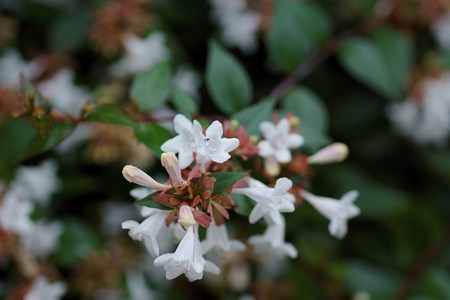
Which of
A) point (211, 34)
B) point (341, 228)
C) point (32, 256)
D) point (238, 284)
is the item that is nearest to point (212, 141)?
point (341, 228)

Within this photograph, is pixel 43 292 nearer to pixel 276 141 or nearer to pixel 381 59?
pixel 276 141

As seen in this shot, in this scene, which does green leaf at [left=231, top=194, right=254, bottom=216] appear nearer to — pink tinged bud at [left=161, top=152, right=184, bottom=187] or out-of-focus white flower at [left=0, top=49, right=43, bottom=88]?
pink tinged bud at [left=161, top=152, right=184, bottom=187]

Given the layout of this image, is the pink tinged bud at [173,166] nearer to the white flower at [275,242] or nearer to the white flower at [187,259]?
the white flower at [187,259]

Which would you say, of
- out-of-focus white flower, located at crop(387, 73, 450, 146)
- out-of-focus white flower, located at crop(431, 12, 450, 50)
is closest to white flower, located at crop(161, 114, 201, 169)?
out-of-focus white flower, located at crop(387, 73, 450, 146)

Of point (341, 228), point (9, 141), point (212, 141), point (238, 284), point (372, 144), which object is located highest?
point (212, 141)

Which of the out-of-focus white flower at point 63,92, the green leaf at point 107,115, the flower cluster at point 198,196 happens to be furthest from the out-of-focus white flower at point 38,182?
the flower cluster at point 198,196

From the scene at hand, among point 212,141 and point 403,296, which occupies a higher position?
point 212,141

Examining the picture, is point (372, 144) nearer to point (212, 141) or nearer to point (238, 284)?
point (238, 284)
